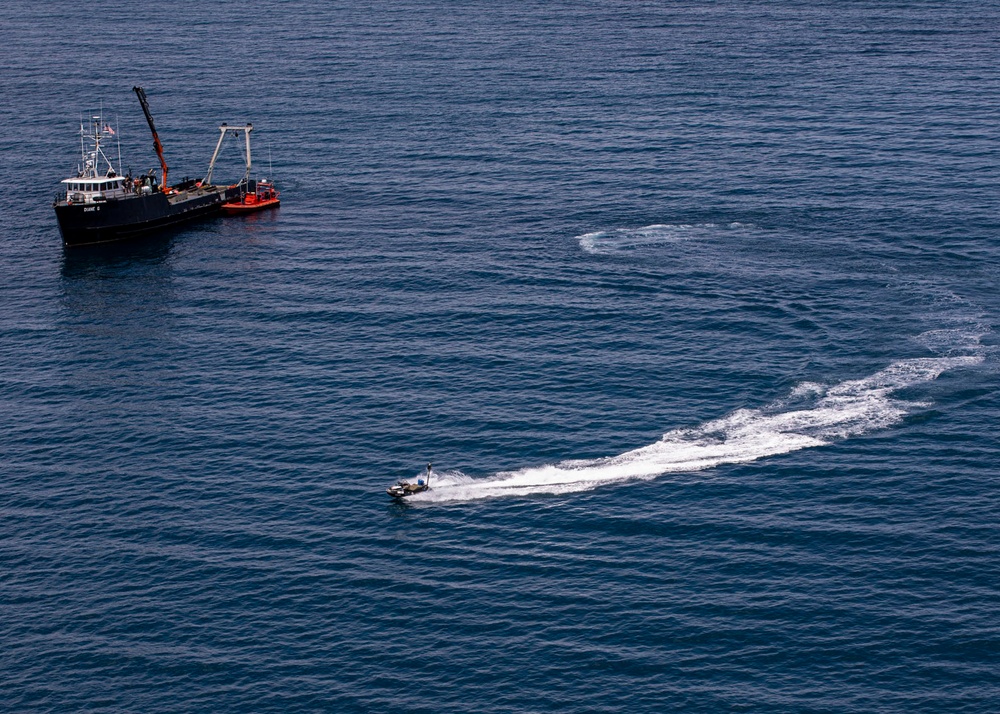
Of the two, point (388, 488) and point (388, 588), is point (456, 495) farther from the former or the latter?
point (388, 588)

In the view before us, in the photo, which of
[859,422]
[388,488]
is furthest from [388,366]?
[859,422]

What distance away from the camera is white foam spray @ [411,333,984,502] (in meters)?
161

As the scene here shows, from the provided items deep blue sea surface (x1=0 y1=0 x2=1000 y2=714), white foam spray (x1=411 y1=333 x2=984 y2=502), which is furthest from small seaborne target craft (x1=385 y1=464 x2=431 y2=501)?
deep blue sea surface (x1=0 y1=0 x2=1000 y2=714)

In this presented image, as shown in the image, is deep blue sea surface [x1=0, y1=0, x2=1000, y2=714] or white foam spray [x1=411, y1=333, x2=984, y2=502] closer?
deep blue sea surface [x1=0, y1=0, x2=1000, y2=714]

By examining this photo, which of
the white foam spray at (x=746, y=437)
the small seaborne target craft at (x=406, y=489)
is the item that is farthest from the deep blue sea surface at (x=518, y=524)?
the small seaborne target craft at (x=406, y=489)

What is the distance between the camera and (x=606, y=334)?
651 ft

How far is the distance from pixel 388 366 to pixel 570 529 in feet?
161

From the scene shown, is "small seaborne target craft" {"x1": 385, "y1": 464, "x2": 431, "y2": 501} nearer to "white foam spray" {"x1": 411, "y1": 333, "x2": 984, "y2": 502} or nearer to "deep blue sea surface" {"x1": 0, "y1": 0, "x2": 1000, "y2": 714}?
"white foam spray" {"x1": 411, "y1": 333, "x2": 984, "y2": 502}

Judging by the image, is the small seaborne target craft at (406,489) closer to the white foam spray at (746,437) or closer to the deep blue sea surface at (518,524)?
the white foam spray at (746,437)

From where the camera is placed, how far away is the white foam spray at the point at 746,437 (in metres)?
161

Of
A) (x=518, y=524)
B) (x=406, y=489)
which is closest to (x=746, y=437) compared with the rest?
(x=518, y=524)

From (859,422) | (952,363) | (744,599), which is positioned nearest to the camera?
(744,599)

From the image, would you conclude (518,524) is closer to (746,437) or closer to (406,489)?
(406,489)

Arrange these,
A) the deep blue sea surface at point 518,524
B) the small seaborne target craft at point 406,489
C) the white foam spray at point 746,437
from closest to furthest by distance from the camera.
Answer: the deep blue sea surface at point 518,524
the small seaborne target craft at point 406,489
the white foam spray at point 746,437
